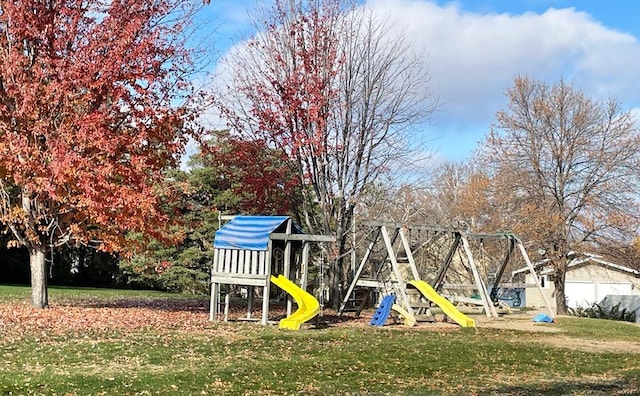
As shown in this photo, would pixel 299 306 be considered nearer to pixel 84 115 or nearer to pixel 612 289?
pixel 84 115

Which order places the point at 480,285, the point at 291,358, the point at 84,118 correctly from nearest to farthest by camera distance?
the point at 291,358 → the point at 84,118 → the point at 480,285

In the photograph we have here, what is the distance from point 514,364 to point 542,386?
197cm

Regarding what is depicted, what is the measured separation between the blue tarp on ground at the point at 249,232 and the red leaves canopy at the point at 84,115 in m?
1.49

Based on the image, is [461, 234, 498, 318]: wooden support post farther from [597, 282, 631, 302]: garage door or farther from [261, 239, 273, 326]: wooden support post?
[597, 282, 631, 302]: garage door

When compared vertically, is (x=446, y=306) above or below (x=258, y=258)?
below

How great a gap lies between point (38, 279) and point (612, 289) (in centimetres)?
3135

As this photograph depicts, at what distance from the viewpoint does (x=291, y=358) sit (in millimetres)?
9883

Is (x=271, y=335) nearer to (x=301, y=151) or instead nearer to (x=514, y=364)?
(x=514, y=364)

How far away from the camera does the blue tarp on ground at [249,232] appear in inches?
593

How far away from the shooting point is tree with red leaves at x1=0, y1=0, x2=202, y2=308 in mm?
14258

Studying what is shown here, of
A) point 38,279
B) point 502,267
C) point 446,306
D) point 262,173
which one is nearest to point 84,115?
point 38,279

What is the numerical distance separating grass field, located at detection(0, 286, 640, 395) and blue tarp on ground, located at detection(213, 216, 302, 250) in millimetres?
1764

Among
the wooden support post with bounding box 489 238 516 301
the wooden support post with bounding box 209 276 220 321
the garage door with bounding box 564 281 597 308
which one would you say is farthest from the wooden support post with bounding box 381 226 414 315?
the garage door with bounding box 564 281 597 308

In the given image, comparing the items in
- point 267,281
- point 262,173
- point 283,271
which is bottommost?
point 267,281
